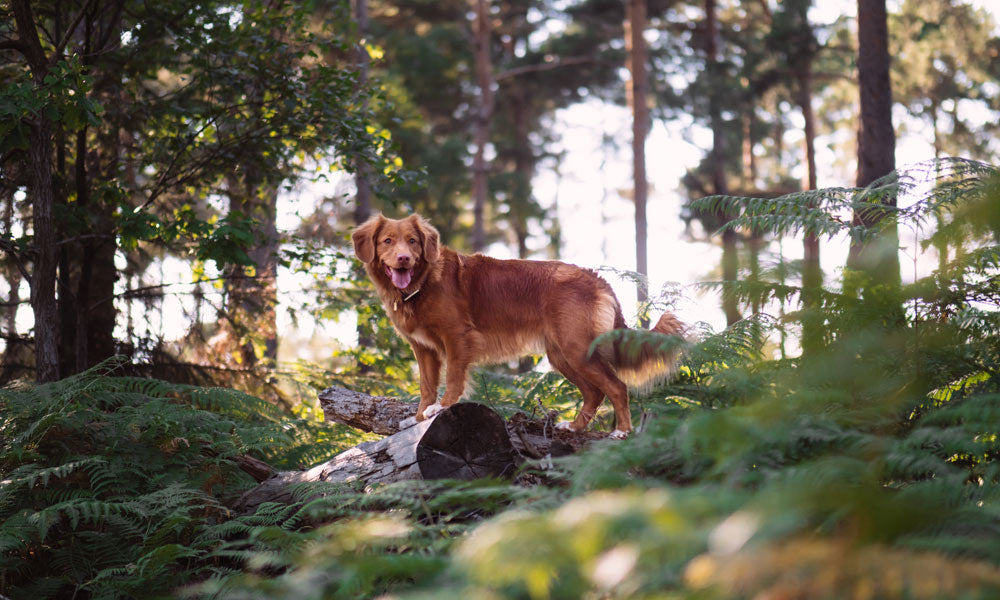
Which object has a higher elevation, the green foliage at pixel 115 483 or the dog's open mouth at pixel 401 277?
the dog's open mouth at pixel 401 277

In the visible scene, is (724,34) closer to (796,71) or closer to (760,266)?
(796,71)

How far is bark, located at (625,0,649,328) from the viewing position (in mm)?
15547

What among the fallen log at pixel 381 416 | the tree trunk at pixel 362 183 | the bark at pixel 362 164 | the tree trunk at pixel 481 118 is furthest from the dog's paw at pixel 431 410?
the tree trunk at pixel 481 118

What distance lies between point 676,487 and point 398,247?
3388 mm

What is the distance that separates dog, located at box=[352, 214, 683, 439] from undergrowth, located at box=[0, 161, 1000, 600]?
44cm

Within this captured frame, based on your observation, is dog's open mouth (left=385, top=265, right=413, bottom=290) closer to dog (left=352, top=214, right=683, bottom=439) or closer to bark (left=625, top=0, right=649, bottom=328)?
dog (left=352, top=214, right=683, bottom=439)

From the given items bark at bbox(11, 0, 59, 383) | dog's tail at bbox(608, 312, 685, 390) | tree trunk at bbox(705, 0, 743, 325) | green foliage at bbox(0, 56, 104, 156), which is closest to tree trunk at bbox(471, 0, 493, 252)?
tree trunk at bbox(705, 0, 743, 325)

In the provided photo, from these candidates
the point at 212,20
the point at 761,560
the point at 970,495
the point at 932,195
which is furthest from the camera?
the point at 212,20

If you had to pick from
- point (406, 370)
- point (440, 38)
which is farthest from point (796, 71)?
point (406, 370)

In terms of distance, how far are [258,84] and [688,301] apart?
193 inches

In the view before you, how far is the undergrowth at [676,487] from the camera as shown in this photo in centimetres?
163

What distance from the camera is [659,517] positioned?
5.08ft

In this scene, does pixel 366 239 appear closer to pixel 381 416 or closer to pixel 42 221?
pixel 381 416

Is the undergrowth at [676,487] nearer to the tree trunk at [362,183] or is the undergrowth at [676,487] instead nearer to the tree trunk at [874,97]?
the tree trunk at [362,183]
